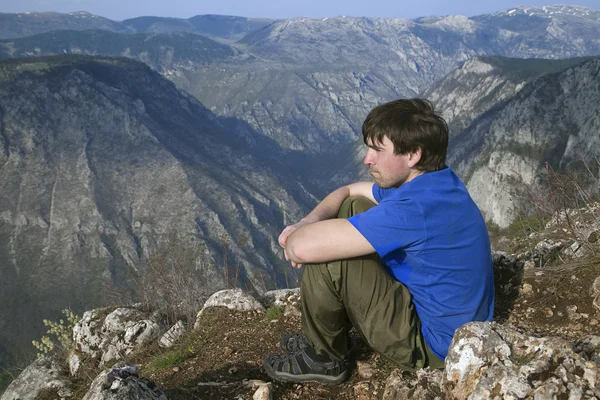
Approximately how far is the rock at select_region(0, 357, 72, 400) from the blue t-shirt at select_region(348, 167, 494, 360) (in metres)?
5.46

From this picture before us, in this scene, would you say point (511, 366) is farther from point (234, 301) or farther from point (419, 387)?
point (234, 301)

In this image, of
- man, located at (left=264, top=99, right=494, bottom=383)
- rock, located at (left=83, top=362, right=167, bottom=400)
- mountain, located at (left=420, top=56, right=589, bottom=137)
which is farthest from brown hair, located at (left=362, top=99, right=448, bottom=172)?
mountain, located at (left=420, top=56, right=589, bottom=137)

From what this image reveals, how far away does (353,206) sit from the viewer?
409cm

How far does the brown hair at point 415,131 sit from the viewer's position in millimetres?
3309

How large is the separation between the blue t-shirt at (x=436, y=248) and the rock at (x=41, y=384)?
5.46 metres

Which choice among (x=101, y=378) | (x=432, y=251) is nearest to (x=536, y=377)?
(x=432, y=251)

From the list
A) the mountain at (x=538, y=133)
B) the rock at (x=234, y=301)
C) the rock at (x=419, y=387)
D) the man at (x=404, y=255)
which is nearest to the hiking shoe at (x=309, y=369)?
the man at (x=404, y=255)

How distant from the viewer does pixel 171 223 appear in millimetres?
119625

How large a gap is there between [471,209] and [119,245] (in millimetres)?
119927

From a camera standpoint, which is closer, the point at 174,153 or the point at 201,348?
the point at 201,348

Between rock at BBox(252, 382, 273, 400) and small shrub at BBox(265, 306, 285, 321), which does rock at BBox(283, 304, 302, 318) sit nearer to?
small shrub at BBox(265, 306, 285, 321)

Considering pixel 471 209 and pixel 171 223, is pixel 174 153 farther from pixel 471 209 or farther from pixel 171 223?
pixel 471 209

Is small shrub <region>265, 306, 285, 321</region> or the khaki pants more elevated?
the khaki pants

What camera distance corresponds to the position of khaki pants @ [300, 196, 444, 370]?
11.1 ft
